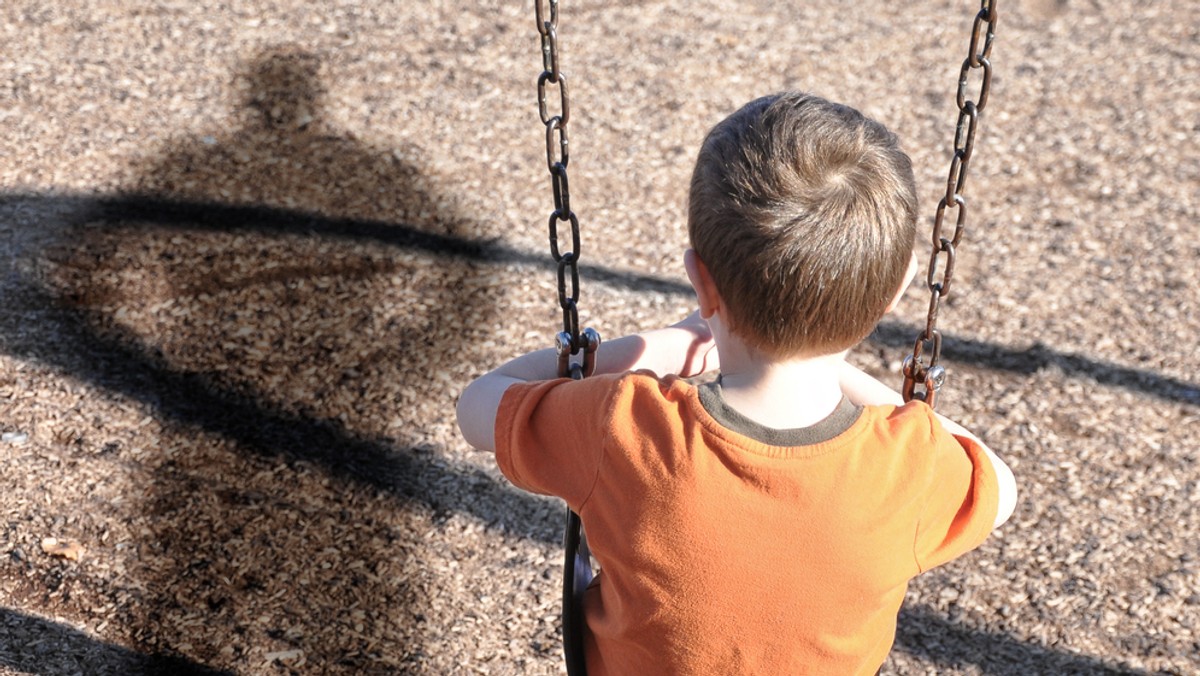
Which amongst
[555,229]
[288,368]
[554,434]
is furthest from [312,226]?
[554,434]

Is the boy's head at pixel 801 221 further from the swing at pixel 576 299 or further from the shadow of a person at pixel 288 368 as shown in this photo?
the shadow of a person at pixel 288 368

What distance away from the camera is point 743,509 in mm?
1437

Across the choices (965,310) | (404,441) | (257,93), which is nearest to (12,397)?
(404,441)

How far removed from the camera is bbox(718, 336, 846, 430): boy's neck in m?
1.48

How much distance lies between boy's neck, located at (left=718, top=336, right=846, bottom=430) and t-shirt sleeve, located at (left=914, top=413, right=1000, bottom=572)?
15 cm

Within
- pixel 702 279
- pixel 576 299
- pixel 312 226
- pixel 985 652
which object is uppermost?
pixel 702 279

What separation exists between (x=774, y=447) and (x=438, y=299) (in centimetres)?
245

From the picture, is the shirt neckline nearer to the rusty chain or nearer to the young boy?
the young boy

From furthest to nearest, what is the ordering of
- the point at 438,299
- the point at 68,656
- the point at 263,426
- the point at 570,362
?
the point at 438,299 < the point at 263,426 < the point at 68,656 < the point at 570,362

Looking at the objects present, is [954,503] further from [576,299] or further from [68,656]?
[68,656]

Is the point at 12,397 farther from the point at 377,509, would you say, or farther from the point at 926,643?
the point at 926,643

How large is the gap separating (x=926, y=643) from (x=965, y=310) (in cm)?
148

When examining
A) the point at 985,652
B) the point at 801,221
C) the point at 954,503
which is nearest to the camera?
the point at 801,221

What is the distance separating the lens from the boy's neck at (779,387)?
1476mm
